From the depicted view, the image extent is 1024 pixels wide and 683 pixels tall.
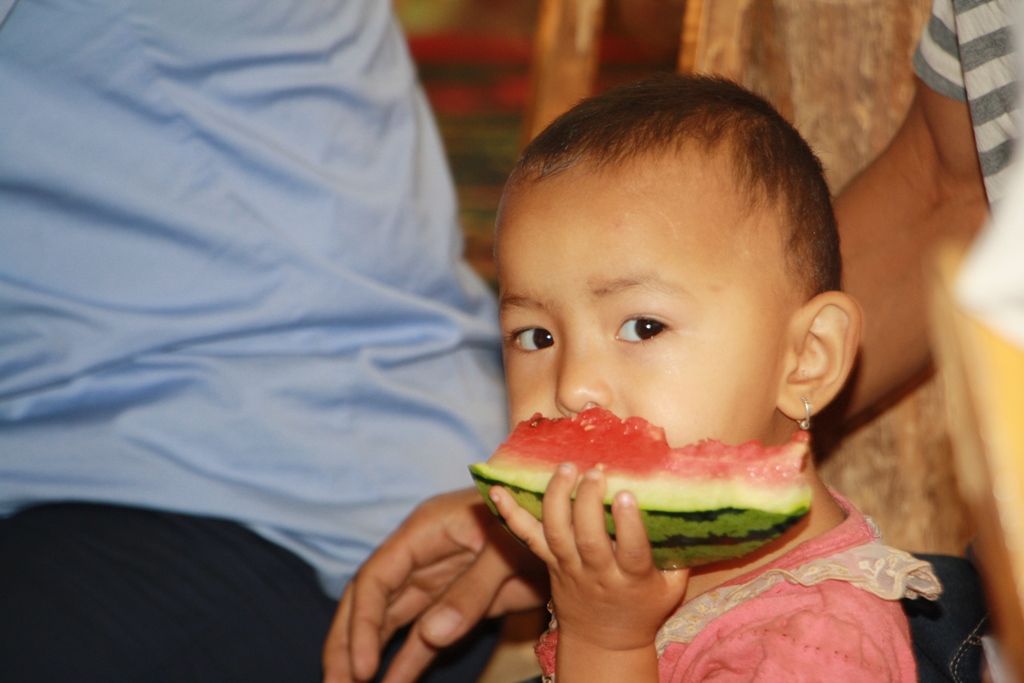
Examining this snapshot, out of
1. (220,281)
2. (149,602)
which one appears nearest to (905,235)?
(220,281)

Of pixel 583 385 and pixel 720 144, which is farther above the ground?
pixel 720 144

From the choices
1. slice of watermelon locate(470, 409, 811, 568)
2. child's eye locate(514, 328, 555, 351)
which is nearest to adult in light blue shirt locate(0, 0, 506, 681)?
child's eye locate(514, 328, 555, 351)

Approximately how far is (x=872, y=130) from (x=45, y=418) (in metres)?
1.45

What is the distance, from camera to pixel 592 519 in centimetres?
86

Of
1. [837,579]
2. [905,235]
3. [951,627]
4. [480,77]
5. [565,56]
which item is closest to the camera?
[837,579]

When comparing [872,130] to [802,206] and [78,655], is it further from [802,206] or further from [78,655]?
[78,655]

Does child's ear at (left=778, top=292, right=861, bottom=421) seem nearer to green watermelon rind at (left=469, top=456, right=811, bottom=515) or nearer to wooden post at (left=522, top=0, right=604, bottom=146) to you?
green watermelon rind at (left=469, top=456, right=811, bottom=515)

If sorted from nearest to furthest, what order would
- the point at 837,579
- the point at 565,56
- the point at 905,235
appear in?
1. the point at 837,579
2. the point at 905,235
3. the point at 565,56

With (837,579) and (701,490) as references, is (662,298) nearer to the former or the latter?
(701,490)

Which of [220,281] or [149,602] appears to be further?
[220,281]

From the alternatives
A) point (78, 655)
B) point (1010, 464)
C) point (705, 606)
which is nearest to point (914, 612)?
point (705, 606)

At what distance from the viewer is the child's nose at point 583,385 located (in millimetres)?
1021

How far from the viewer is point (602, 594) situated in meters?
0.91

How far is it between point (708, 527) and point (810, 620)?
169 mm
